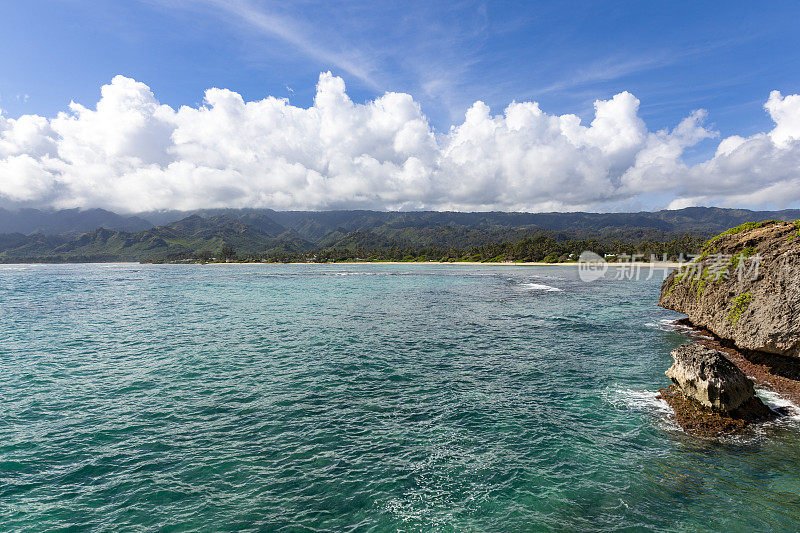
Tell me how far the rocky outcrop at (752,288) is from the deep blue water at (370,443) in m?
5.06

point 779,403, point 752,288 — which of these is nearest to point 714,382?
point 779,403

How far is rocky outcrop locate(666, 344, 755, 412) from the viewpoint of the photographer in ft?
57.0

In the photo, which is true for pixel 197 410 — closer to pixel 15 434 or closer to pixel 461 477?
pixel 15 434

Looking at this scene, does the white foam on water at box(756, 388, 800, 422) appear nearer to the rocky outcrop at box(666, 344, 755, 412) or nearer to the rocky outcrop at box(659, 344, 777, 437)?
the rocky outcrop at box(659, 344, 777, 437)

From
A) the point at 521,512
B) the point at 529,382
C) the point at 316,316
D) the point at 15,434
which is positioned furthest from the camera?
the point at 316,316

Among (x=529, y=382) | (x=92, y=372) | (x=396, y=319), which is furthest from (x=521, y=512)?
(x=396, y=319)

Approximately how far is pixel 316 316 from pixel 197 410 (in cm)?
3013

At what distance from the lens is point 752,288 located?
2577cm

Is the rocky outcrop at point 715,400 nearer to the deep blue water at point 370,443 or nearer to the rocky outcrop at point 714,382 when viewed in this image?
the rocky outcrop at point 714,382

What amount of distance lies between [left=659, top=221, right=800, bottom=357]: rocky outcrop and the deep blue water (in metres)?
5.06

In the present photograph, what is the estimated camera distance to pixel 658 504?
11.8 metres

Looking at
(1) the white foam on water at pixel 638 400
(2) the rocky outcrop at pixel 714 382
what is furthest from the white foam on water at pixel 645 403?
(2) the rocky outcrop at pixel 714 382

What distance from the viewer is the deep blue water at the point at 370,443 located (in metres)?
11.6

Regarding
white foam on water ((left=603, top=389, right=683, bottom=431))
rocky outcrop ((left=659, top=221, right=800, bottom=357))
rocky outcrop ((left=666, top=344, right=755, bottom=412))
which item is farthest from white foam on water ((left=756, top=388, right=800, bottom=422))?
white foam on water ((left=603, top=389, right=683, bottom=431))
